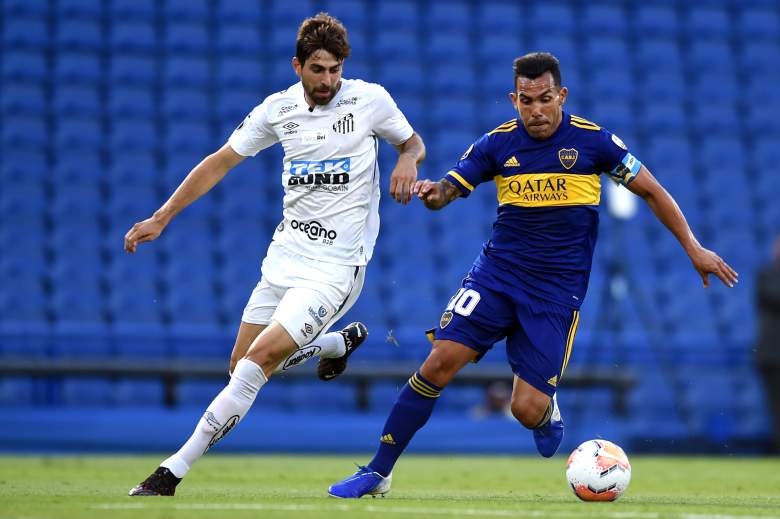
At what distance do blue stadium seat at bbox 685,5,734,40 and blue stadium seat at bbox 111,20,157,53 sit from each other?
7.99 meters

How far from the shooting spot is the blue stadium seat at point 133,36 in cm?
1619

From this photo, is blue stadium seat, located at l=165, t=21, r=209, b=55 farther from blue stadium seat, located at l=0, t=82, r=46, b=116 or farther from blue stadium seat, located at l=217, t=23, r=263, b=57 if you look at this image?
blue stadium seat, located at l=0, t=82, r=46, b=116

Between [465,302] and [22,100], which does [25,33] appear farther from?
[465,302]

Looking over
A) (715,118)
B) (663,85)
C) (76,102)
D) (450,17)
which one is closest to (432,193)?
(76,102)

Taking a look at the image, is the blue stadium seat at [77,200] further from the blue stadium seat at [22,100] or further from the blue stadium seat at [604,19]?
the blue stadium seat at [604,19]

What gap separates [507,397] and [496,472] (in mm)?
4109

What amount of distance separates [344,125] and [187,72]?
10.1 m

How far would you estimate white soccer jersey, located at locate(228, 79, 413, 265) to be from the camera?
651 cm

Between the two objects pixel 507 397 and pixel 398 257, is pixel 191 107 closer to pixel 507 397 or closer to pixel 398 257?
pixel 398 257

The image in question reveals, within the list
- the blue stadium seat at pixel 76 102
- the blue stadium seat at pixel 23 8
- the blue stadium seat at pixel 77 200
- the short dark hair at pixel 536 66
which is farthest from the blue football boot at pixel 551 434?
the blue stadium seat at pixel 23 8

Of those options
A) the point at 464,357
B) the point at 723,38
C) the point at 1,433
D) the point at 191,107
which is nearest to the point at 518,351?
the point at 464,357

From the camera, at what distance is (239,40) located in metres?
16.6

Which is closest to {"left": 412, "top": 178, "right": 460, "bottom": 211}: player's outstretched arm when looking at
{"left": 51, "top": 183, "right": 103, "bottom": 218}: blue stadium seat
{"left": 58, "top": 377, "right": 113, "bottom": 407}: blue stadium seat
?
{"left": 58, "top": 377, "right": 113, "bottom": 407}: blue stadium seat

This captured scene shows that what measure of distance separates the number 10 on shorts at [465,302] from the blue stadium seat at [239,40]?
10.7m
